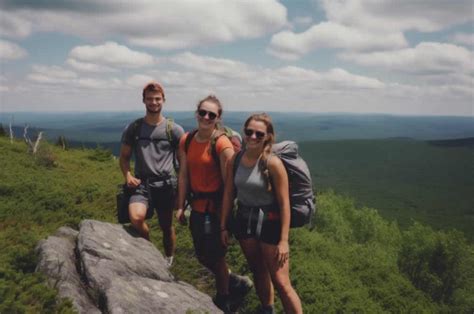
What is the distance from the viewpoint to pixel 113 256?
641 centimetres

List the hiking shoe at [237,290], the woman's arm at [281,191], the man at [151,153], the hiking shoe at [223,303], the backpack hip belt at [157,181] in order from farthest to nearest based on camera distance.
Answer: the backpack hip belt at [157,181], the man at [151,153], the hiking shoe at [237,290], the hiking shoe at [223,303], the woman's arm at [281,191]

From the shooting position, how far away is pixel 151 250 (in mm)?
7609

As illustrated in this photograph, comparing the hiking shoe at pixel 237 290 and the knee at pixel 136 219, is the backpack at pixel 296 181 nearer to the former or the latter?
the hiking shoe at pixel 237 290

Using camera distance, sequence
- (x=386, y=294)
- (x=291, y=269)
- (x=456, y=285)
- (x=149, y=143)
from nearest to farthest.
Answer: (x=149, y=143) < (x=291, y=269) < (x=386, y=294) < (x=456, y=285)

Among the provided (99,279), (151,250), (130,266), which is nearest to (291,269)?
(151,250)

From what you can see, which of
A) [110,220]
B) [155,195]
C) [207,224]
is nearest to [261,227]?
[207,224]

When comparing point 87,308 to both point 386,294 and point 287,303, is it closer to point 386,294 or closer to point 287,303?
point 287,303

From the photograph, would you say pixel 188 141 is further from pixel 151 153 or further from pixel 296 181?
pixel 296 181

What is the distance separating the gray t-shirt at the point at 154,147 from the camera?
7301 millimetres

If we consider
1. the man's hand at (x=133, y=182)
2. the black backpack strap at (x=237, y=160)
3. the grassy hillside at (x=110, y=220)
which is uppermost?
the black backpack strap at (x=237, y=160)

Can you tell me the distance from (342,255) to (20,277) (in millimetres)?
11211

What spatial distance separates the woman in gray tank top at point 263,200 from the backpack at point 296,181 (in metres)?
0.19

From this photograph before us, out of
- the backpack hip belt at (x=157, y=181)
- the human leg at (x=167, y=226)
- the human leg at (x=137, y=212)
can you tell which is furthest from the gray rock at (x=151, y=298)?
the backpack hip belt at (x=157, y=181)

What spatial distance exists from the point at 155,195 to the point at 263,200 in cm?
266
